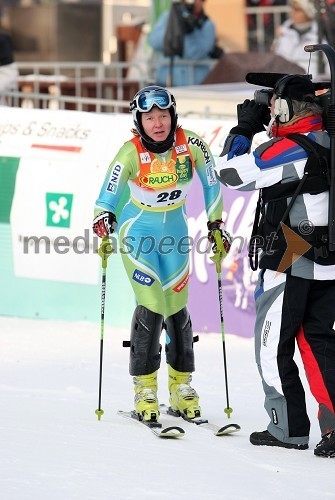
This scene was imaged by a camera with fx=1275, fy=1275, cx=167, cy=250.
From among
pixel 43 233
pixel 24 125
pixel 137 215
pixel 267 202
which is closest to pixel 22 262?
pixel 43 233

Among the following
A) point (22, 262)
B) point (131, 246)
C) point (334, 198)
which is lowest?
point (22, 262)

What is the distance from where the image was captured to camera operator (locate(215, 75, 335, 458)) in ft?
22.0

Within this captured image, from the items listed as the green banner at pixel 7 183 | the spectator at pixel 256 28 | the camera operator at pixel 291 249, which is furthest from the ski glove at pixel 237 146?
the spectator at pixel 256 28

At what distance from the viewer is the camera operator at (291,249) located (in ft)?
22.0

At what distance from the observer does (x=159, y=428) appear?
7.47 meters

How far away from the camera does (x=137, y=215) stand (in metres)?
7.69

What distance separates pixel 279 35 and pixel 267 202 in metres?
10.3

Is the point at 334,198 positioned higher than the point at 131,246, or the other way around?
the point at 334,198

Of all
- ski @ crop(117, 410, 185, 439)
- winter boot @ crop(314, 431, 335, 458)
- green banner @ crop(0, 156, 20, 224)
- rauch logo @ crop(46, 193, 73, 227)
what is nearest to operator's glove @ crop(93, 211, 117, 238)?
ski @ crop(117, 410, 185, 439)

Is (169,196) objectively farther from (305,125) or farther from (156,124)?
(305,125)

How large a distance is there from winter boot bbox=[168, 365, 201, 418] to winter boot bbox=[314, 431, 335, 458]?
1121 mm

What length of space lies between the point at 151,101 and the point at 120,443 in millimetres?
1991

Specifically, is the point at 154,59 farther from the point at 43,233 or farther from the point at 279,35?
the point at 43,233

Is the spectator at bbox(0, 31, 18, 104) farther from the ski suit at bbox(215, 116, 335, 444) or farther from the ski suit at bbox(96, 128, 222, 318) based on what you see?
the ski suit at bbox(215, 116, 335, 444)
